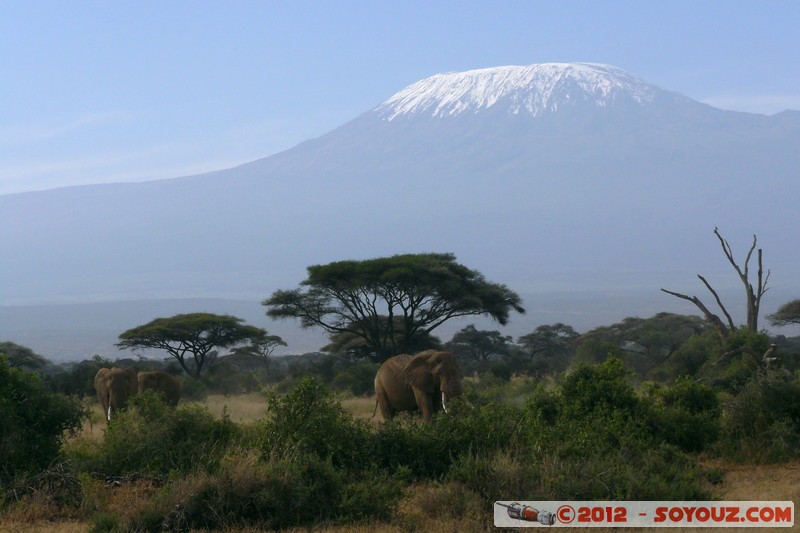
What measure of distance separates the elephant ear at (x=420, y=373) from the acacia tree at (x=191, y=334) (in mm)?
24777

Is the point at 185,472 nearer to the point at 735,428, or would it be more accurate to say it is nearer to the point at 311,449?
the point at 311,449

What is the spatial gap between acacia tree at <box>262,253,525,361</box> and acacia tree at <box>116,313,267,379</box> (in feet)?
9.95

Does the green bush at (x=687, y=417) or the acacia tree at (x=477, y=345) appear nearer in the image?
the green bush at (x=687, y=417)

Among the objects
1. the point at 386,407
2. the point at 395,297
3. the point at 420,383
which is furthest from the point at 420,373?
the point at 395,297

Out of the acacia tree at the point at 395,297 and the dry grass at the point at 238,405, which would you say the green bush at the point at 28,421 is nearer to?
the dry grass at the point at 238,405

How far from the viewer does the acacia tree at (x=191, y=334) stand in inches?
1668

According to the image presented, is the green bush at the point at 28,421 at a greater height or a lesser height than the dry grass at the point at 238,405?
greater

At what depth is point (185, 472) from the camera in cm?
1187

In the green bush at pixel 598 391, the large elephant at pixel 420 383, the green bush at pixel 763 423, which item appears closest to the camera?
the green bush at pixel 598 391

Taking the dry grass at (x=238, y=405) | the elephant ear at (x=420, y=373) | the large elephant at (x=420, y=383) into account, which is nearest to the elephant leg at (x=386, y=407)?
the large elephant at (x=420, y=383)

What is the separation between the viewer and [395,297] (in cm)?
3912

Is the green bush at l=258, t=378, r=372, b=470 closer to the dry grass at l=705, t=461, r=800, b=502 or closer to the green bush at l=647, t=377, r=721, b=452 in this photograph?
the dry grass at l=705, t=461, r=800, b=502

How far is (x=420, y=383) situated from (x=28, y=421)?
6.87m

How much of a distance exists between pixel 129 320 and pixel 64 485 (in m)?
192
